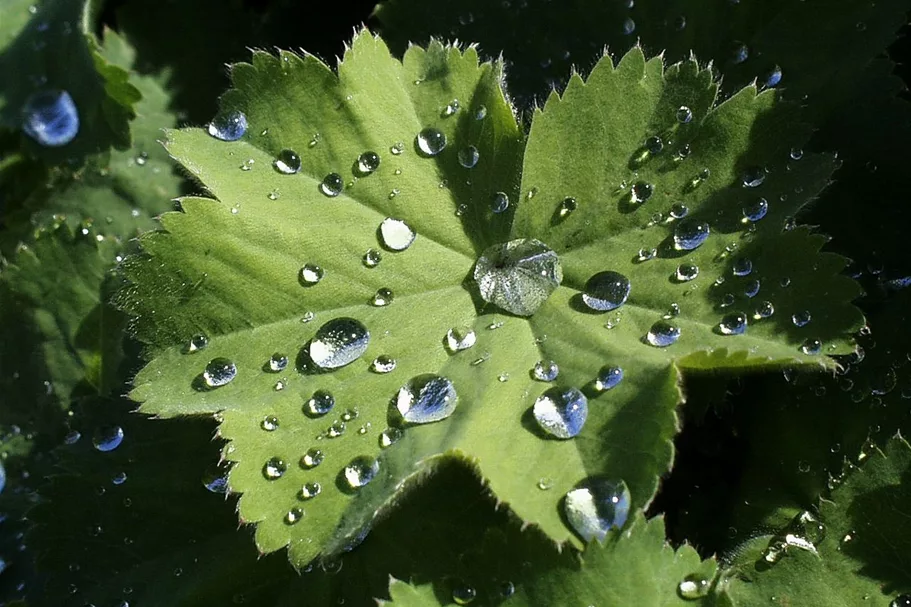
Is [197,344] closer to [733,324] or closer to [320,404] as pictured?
[320,404]

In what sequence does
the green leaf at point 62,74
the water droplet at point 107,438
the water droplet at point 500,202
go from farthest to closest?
the green leaf at point 62,74
the water droplet at point 107,438
the water droplet at point 500,202

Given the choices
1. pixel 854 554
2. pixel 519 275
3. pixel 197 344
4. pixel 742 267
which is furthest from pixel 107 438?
pixel 854 554

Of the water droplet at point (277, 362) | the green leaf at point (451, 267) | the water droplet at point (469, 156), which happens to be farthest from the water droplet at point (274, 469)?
the water droplet at point (469, 156)

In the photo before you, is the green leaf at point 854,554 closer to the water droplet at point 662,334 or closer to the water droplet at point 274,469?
the water droplet at point 662,334

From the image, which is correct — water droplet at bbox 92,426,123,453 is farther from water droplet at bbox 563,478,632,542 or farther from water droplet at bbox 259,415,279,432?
water droplet at bbox 563,478,632,542

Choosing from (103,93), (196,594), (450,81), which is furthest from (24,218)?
(450,81)

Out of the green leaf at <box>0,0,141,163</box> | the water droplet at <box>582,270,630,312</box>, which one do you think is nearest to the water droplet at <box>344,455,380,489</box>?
the water droplet at <box>582,270,630,312</box>
